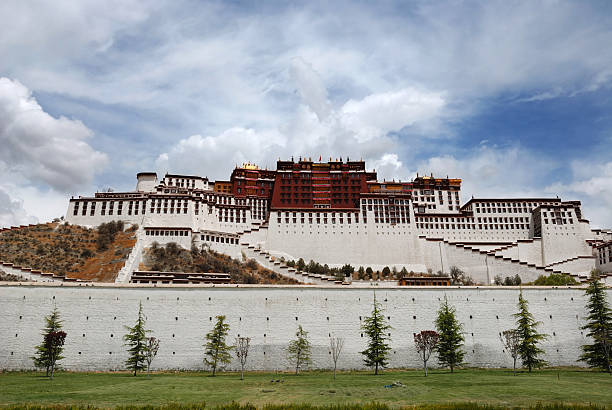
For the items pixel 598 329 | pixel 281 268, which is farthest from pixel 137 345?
pixel 598 329

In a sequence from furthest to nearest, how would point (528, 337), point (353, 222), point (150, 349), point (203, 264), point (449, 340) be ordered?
point (353, 222), point (203, 264), point (528, 337), point (449, 340), point (150, 349)

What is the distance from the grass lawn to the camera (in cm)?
2388

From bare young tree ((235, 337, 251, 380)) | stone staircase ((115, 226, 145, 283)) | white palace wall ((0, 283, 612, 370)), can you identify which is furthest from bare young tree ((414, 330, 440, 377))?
stone staircase ((115, 226, 145, 283))

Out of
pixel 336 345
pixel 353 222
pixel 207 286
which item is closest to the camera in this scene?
pixel 336 345

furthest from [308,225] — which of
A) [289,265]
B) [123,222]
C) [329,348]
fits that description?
[329,348]

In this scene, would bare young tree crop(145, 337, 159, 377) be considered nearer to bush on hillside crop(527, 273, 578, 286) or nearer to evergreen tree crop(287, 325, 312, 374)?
evergreen tree crop(287, 325, 312, 374)

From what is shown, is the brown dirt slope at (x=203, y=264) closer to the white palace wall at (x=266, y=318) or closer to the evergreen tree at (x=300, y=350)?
the white palace wall at (x=266, y=318)

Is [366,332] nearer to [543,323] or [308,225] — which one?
[543,323]

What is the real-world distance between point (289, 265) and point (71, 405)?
52061mm

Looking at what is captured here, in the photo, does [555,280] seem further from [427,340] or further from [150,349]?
[150,349]

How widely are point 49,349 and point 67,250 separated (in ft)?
112

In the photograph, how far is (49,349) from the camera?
34.5m

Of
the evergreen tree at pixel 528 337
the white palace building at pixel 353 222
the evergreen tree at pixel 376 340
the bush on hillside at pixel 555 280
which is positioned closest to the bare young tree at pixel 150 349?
the evergreen tree at pixel 376 340

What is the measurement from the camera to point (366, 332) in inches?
1583
